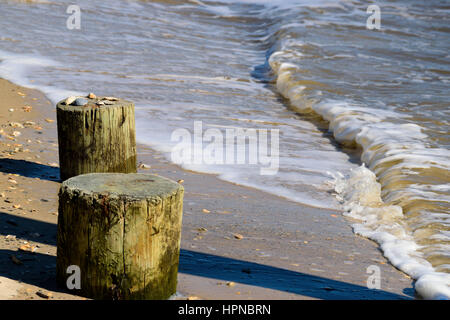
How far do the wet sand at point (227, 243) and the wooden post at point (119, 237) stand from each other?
230mm

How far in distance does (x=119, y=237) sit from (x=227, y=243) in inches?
53.0

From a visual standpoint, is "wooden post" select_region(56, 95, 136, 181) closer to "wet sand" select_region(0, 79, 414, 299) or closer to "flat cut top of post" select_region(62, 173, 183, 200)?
"wet sand" select_region(0, 79, 414, 299)

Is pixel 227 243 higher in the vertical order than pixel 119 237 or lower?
lower

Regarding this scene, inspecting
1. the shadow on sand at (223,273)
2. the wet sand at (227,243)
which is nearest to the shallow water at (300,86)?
the wet sand at (227,243)

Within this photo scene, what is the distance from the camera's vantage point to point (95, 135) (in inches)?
189

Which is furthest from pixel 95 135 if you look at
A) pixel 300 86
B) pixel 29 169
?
pixel 300 86

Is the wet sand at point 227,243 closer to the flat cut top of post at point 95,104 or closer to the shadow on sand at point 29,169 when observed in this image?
the shadow on sand at point 29,169

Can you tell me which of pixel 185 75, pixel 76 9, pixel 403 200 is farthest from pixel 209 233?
pixel 76 9

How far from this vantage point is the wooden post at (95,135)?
476cm

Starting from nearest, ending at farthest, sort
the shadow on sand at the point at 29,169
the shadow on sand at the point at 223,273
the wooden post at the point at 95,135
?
the shadow on sand at the point at 223,273 < the wooden post at the point at 95,135 < the shadow on sand at the point at 29,169

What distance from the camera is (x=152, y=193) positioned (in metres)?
3.20

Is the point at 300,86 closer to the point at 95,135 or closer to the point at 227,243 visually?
the point at 95,135

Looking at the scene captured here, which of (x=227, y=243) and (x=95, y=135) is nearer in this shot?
(x=227, y=243)
